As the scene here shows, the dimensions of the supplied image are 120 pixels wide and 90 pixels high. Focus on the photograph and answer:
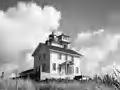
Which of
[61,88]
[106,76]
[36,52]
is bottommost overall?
[61,88]

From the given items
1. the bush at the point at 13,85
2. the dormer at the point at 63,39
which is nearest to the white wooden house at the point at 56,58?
the dormer at the point at 63,39

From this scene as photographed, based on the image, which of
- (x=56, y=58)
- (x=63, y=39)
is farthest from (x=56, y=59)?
(x=63, y=39)

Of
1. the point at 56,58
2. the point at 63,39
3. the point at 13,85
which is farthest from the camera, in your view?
the point at 63,39

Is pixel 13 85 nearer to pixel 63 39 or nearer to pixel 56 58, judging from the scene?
pixel 56 58

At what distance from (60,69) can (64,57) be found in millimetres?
2913

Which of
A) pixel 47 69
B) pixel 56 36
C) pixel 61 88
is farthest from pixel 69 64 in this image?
pixel 61 88

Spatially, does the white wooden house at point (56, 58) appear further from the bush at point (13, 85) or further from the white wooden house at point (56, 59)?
the bush at point (13, 85)

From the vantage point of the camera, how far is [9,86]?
66.9 feet

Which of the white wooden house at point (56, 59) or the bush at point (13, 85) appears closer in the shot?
the bush at point (13, 85)

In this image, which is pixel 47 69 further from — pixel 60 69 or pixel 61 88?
pixel 61 88

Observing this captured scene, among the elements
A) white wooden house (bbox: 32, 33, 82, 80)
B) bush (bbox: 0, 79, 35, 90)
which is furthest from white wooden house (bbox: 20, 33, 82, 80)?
bush (bbox: 0, 79, 35, 90)

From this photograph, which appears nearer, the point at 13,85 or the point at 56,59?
the point at 13,85

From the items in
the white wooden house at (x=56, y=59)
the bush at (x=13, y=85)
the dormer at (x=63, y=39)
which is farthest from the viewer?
the dormer at (x=63, y=39)

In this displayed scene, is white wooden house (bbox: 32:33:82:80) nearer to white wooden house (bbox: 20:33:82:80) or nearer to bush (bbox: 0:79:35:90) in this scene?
white wooden house (bbox: 20:33:82:80)
